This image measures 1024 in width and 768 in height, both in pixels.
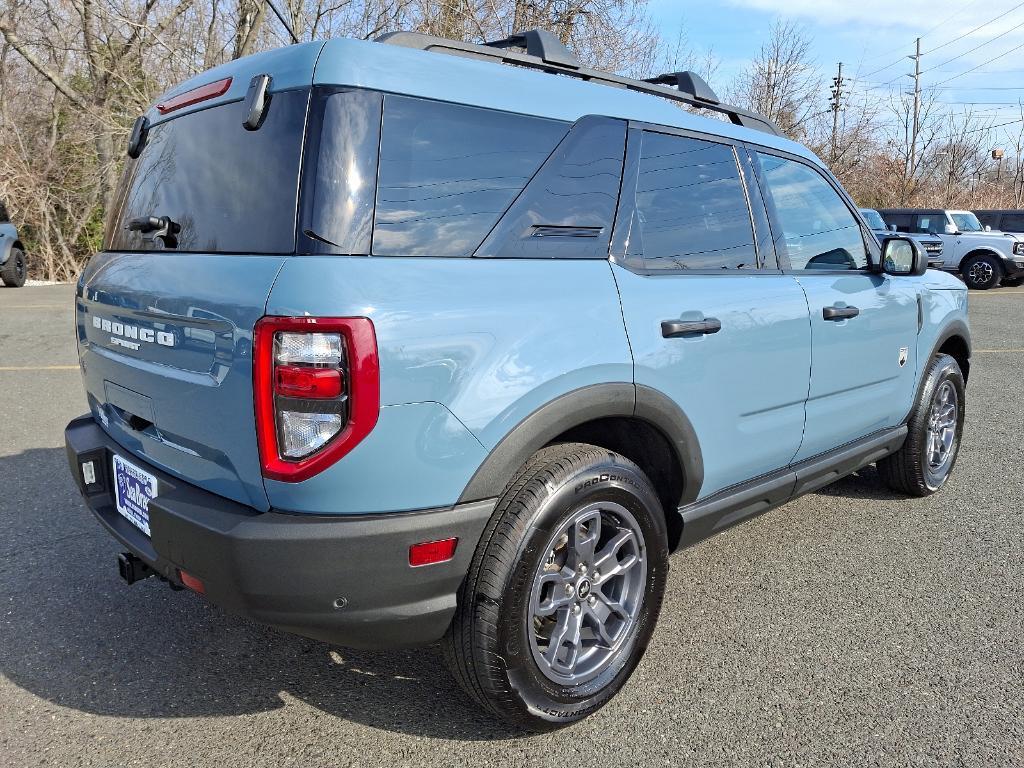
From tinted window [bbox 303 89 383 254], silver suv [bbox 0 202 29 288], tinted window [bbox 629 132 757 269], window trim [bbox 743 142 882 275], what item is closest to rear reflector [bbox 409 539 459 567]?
tinted window [bbox 303 89 383 254]

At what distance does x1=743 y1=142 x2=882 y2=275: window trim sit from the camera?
3164 millimetres

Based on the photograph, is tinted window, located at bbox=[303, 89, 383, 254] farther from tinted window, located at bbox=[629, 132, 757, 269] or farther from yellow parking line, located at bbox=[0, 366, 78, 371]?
yellow parking line, located at bbox=[0, 366, 78, 371]

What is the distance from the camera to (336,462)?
1.88m

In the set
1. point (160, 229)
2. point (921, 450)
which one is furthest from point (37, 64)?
point (921, 450)

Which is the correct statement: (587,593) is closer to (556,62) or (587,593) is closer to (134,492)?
(134,492)

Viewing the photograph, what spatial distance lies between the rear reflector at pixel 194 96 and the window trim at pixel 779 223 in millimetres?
1978

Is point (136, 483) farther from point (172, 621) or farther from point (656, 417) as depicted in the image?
point (656, 417)

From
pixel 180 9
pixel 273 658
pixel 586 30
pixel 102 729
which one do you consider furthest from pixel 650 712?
pixel 180 9

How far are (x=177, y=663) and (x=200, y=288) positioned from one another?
1.41 m

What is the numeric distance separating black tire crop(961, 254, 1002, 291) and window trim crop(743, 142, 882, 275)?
17738 millimetres

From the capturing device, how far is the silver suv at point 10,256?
49.0 ft

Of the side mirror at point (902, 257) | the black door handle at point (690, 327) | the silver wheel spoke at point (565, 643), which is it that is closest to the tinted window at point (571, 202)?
the black door handle at point (690, 327)

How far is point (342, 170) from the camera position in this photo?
1953 mm

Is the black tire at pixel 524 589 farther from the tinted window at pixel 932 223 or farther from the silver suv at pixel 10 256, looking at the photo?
the tinted window at pixel 932 223
